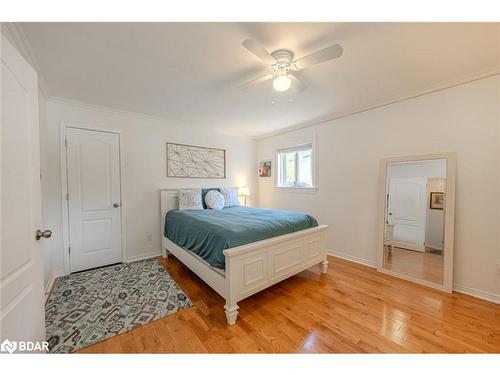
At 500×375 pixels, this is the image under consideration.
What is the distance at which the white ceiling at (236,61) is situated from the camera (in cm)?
142

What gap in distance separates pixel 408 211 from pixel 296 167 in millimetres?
1968

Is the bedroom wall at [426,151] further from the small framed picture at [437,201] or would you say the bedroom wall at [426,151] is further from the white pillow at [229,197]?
the white pillow at [229,197]

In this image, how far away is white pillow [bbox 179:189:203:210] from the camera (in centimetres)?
328

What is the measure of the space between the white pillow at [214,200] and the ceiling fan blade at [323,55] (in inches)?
97.0

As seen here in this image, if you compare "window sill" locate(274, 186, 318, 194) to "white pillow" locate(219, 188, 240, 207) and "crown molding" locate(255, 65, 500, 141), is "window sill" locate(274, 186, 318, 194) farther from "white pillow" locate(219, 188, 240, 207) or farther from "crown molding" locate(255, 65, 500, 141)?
"crown molding" locate(255, 65, 500, 141)

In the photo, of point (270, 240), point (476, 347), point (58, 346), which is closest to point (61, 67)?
point (58, 346)

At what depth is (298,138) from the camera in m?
3.86

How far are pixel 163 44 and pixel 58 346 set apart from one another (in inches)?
94.1

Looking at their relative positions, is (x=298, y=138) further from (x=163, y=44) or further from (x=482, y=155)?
(x=163, y=44)

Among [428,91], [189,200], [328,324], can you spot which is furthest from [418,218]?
[189,200]

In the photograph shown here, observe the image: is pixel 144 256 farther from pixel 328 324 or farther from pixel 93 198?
pixel 328 324

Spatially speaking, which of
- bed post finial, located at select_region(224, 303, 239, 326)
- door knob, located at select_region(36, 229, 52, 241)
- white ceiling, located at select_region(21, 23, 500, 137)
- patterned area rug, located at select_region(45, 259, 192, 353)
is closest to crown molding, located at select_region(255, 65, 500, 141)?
white ceiling, located at select_region(21, 23, 500, 137)

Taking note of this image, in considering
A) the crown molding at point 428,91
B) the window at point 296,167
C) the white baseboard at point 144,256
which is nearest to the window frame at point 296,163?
the window at point 296,167

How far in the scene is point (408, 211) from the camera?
8.39 ft
